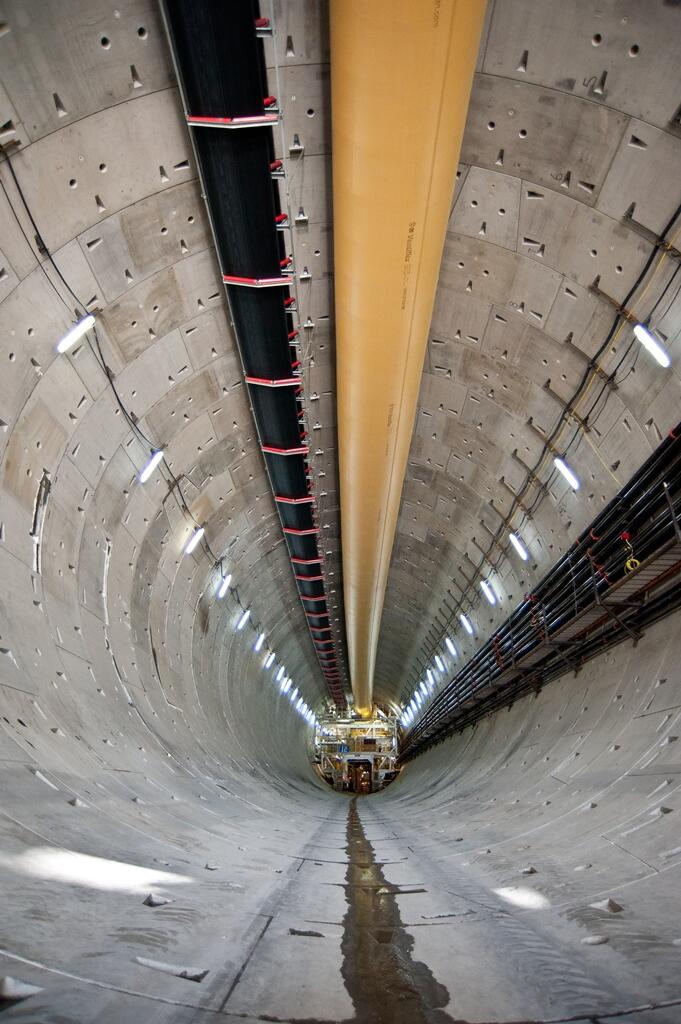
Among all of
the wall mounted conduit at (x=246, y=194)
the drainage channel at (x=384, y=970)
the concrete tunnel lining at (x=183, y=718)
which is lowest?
the drainage channel at (x=384, y=970)

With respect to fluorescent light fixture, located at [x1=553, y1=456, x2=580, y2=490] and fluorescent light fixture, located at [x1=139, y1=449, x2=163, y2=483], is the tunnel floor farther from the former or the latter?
fluorescent light fixture, located at [x1=553, y1=456, x2=580, y2=490]

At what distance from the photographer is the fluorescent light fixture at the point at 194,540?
431 inches

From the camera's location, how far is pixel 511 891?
5.01 m

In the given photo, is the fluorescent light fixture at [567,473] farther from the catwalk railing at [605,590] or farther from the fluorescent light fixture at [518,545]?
the fluorescent light fixture at [518,545]

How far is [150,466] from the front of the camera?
8695mm

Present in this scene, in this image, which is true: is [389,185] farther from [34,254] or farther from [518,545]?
[518,545]

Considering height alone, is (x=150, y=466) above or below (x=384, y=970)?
above

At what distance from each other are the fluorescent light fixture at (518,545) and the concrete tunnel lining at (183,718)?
73cm

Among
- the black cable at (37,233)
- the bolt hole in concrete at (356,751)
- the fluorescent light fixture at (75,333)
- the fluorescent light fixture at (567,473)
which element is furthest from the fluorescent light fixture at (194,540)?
the bolt hole in concrete at (356,751)

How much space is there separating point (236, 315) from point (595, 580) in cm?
647

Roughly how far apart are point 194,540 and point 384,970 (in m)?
8.62

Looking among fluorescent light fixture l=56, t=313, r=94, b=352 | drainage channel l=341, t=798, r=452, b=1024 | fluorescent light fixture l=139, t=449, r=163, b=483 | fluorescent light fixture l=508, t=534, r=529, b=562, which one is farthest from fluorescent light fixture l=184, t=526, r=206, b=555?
drainage channel l=341, t=798, r=452, b=1024

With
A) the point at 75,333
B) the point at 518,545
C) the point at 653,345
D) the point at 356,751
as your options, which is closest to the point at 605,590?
the point at 518,545

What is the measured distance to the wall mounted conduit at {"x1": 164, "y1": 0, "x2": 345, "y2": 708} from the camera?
4961 millimetres
